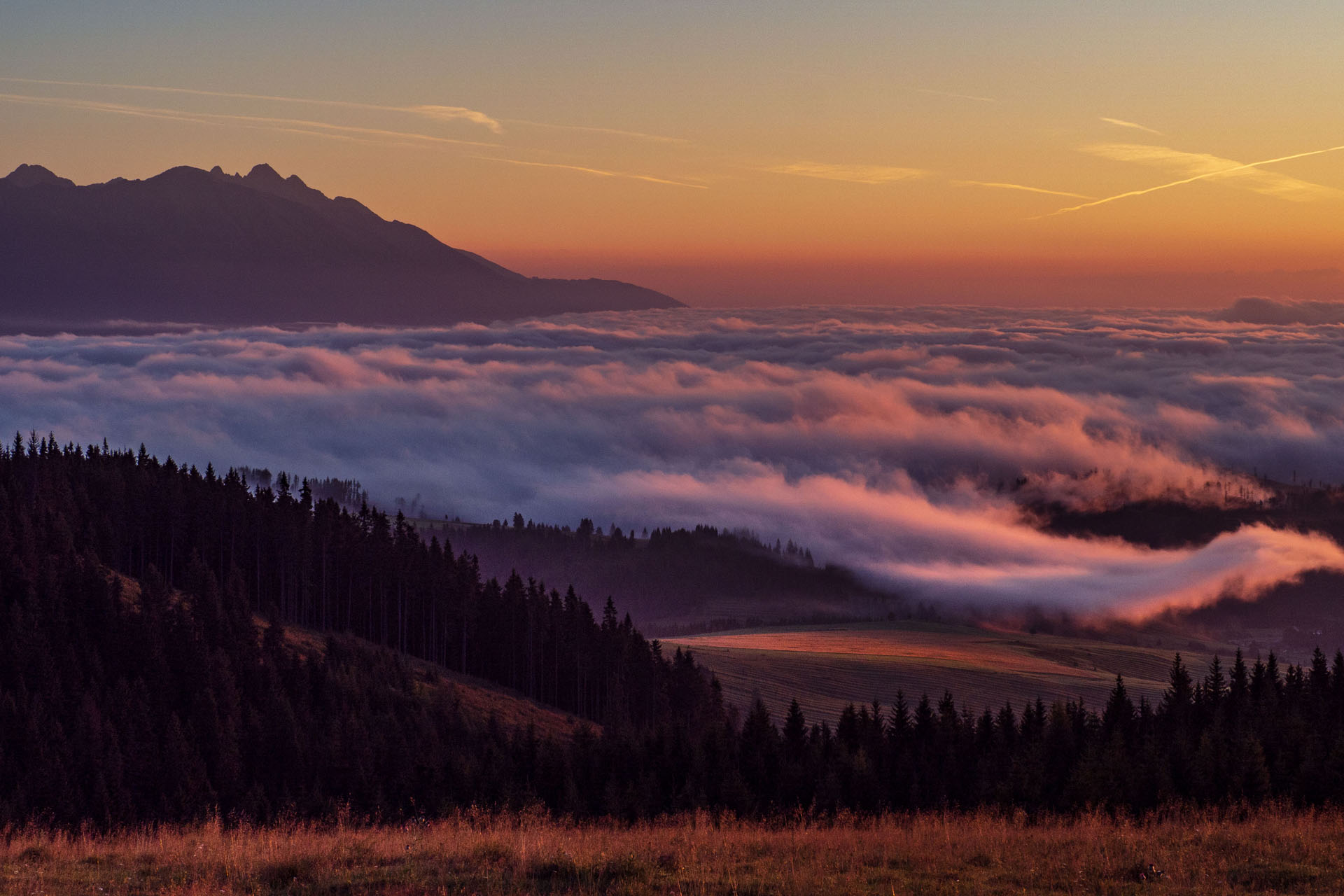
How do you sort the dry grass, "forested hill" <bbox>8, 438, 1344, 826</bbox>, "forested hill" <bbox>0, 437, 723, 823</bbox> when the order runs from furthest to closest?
"forested hill" <bbox>0, 437, 723, 823</bbox>
"forested hill" <bbox>8, 438, 1344, 826</bbox>
the dry grass

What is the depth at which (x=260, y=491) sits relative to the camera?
517 feet

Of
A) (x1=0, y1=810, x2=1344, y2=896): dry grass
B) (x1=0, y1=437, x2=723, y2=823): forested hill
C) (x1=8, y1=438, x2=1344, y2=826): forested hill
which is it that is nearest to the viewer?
(x1=0, y1=810, x2=1344, y2=896): dry grass

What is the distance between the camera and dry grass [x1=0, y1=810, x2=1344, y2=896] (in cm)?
1795

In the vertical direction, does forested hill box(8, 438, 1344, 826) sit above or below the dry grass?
below

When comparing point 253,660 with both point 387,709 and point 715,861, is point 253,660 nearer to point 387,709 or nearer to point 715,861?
point 387,709

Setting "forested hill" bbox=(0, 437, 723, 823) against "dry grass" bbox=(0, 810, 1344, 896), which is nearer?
"dry grass" bbox=(0, 810, 1344, 896)

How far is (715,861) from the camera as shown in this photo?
19438mm

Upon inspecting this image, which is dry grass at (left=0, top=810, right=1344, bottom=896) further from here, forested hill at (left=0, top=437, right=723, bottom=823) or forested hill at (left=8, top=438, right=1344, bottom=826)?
forested hill at (left=0, top=437, right=723, bottom=823)

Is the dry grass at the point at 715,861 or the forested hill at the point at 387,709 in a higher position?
the dry grass at the point at 715,861

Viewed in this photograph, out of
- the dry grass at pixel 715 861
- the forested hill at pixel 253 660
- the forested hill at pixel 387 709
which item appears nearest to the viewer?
the dry grass at pixel 715 861

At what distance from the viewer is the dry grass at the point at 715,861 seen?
17953 millimetres

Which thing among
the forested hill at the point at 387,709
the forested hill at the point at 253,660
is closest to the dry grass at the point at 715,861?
the forested hill at the point at 387,709

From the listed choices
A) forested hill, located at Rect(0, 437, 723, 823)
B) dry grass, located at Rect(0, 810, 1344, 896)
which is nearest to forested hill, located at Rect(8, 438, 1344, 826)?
forested hill, located at Rect(0, 437, 723, 823)

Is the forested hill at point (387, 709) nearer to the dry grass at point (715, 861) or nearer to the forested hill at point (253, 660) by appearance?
the forested hill at point (253, 660)
